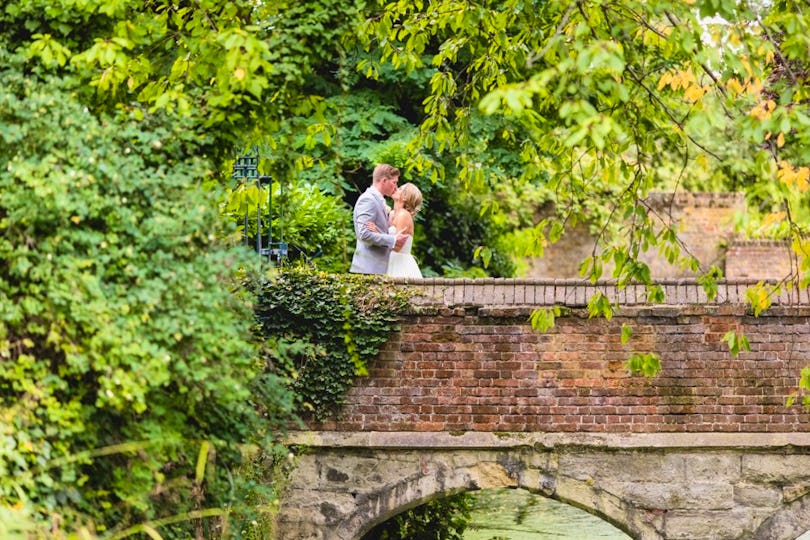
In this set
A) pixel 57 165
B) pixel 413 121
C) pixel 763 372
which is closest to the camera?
pixel 57 165

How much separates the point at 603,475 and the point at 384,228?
2.66m

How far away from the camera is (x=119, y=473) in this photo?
7.34m

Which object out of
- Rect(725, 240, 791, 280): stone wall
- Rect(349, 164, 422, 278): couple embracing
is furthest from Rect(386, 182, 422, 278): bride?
Rect(725, 240, 791, 280): stone wall

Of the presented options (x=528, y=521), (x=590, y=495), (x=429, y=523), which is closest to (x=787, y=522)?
(x=590, y=495)

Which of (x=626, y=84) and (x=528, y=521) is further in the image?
(x=528, y=521)

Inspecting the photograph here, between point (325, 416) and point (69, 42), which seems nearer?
point (69, 42)

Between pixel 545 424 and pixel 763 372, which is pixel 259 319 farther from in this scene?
pixel 763 372

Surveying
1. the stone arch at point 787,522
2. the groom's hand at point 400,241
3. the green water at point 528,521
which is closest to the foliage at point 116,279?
the groom's hand at point 400,241

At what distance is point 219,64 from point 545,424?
4327 mm

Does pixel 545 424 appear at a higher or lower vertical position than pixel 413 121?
lower

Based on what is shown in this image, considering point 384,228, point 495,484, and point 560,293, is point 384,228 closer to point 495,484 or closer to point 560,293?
point 560,293

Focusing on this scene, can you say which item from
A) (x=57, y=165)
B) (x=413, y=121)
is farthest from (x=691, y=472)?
(x=413, y=121)

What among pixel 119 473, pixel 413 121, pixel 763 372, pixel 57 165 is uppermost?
pixel 413 121

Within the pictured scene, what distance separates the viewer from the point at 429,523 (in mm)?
12992
